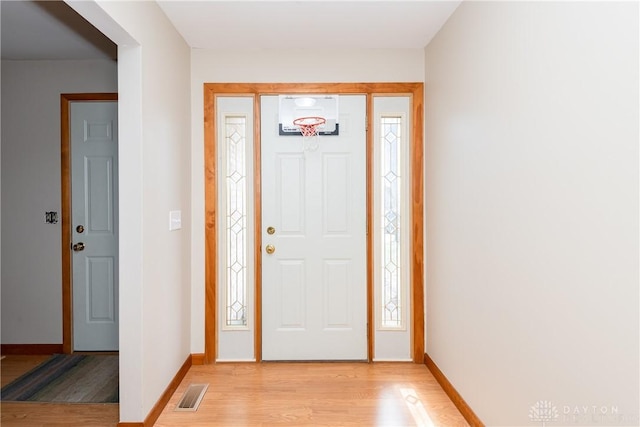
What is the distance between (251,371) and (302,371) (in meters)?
0.40

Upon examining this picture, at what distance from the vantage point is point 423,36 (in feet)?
9.28

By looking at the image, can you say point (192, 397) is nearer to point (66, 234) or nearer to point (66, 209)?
point (66, 234)

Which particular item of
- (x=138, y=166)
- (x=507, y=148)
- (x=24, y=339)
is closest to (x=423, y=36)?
(x=507, y=148)

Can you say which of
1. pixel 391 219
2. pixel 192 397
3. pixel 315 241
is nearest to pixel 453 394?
pixel 391 219

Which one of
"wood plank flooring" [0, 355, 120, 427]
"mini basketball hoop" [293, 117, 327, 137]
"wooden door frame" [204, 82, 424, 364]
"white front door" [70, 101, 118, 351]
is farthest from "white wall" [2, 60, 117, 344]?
"mini basketball hoop" [293, 117, 327, 137]

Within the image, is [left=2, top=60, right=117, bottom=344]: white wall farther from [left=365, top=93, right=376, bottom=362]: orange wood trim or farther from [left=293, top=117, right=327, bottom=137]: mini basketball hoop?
[left=365, top=93, right=376, bottom=362]: orange wood trim

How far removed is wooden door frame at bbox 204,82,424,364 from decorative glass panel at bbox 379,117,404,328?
0.11 meters

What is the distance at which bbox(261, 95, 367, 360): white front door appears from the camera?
3102mm

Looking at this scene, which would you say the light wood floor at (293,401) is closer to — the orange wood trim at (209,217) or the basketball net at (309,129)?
the orange wood trim at (209,217)

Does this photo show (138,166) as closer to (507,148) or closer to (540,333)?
(507,148)

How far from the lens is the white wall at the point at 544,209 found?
3.79 ft

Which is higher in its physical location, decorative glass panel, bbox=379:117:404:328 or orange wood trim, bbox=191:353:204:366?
decorative glass panel, bbox=379:117:404:328

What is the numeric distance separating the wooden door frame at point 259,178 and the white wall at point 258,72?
0.05m

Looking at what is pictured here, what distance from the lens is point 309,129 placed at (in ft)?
10.0
